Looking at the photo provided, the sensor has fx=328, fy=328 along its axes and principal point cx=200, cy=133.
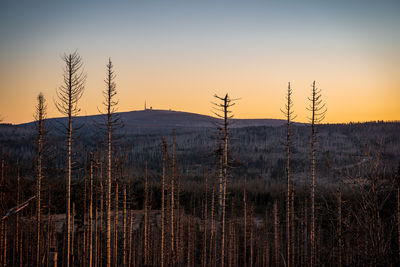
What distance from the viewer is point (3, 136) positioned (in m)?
170

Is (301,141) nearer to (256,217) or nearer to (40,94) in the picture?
(256,217)

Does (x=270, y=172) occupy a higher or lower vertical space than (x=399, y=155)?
lower

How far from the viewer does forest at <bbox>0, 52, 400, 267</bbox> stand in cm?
1162

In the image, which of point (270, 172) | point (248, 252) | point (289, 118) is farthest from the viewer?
point (270, 172)

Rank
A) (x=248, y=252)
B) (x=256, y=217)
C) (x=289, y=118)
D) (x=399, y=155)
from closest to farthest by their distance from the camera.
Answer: (x=289, y=118)
(x=248, y=252)
(x=256, y=217)
(x=399, y=155)

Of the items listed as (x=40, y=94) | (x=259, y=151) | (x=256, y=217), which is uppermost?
(x=40, y=94)

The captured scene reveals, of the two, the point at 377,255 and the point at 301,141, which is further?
the point at 301,141

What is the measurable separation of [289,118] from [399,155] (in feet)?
327

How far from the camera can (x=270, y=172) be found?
140m

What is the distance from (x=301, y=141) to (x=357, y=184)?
173632mm

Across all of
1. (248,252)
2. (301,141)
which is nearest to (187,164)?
(301,141)

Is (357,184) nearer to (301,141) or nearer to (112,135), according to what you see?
(112,135)

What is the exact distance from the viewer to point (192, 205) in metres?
80.1

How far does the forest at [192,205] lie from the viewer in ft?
38.1
